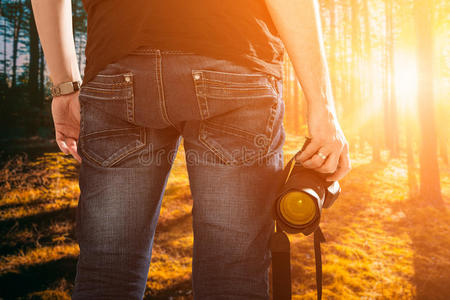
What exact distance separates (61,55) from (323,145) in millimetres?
1143

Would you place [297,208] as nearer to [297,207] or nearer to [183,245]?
[297,207]

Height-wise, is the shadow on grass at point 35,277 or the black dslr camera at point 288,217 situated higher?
the black dslr camera at point 288,217

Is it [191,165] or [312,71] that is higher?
[312,71]

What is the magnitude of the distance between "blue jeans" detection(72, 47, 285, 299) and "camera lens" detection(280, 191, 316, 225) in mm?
61

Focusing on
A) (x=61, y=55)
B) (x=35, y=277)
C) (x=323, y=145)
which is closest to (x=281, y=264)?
(x=323, y=145)

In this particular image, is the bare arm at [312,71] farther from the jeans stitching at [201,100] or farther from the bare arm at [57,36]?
the bare arm at [57,36]

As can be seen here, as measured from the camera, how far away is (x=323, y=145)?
0.97 meters

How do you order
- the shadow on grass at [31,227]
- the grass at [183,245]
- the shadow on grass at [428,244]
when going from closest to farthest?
the grass at [183,245]
the shadow on grass at [428,244]
the shadow on grass at [31,227]

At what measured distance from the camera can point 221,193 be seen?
2.77 ft

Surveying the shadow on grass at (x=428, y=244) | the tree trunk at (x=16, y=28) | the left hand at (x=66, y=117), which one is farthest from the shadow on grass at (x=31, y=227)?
the tree trunk at (x=16, y=28)

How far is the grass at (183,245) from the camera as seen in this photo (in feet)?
13.8

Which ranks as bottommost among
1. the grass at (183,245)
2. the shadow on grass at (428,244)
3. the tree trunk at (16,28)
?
the shadow on grass at (428,244)

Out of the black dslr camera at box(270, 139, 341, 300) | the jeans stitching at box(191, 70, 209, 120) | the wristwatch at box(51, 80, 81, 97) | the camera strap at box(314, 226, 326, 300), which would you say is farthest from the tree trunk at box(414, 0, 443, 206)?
the wristwatch at box(51, 80, 81, 97)

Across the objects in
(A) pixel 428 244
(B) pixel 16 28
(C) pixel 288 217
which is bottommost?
(A) pixel 428 244
